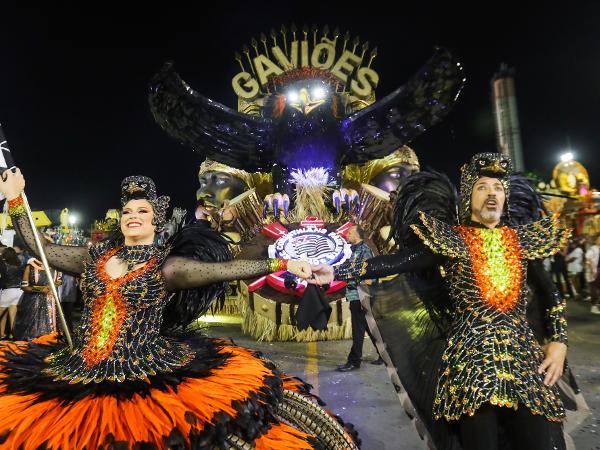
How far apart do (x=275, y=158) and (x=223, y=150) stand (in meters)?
1.23

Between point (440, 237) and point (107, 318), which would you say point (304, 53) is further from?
point (107, 318)

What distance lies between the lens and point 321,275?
7.93 feet

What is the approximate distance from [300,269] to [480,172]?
1148 millimetres

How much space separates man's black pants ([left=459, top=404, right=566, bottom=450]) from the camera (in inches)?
78.0

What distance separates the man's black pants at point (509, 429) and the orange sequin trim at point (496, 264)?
1.59 ft

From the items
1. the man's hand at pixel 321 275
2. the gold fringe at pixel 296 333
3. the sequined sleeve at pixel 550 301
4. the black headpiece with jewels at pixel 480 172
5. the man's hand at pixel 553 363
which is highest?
the black headpiece with jewels at pixel 480 172

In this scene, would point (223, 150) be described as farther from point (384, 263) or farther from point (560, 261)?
point (560, 261)

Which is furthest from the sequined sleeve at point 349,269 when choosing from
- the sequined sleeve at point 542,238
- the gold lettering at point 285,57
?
the gold lettering at point 285,57

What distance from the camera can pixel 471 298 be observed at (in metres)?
2.23

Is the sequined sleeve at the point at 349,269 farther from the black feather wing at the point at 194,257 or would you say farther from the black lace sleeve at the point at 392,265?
the black feather wing at the point at 194,257

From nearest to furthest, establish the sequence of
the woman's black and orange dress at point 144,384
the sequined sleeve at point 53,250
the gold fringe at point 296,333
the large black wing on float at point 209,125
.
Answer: the woman's black and orange dress at point 144,384 → the sequined sleeve at point 53,250 → the gold fringe at point 296,333 → the large black wing on float at point 209,125

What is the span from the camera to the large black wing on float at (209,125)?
8.64 metres

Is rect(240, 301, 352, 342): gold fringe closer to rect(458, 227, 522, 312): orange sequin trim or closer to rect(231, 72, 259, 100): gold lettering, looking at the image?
rect(458, 227, 522, 312): orange sequin trim

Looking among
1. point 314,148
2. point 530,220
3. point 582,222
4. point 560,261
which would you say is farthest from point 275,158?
point 582,222
